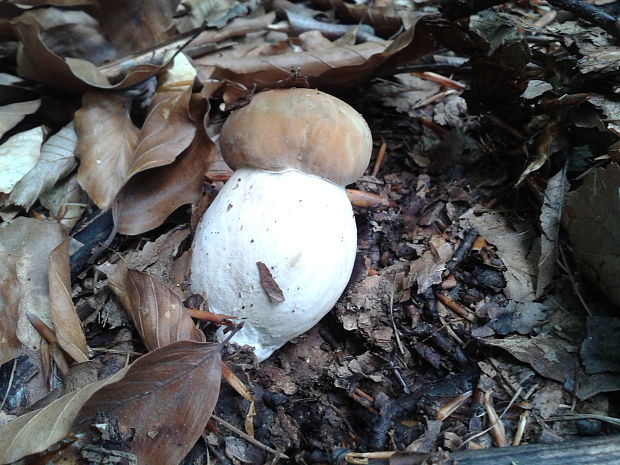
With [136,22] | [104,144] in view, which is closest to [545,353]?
[104,144]

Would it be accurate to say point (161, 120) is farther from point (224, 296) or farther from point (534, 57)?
point (534, 57)

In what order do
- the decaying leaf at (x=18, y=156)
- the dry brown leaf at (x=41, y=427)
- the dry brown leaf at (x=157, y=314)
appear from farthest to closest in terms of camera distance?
the decaying leaf at (x=18, y=156)
the dry brown leaf at (x=157, y=314)
the dry brown leaf at (x=41, y=427)

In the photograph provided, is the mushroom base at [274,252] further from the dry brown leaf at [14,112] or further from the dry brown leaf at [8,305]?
the dry brown leaf at [14,112]

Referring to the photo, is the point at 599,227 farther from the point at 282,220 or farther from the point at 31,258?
the point at 31,258

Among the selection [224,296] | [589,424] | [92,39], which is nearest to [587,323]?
[589,424]

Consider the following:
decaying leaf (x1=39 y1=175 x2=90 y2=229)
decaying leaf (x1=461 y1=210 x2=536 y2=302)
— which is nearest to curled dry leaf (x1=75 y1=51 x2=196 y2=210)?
decaying leaf (x1=39 y1=175 x2=90 y2=229)

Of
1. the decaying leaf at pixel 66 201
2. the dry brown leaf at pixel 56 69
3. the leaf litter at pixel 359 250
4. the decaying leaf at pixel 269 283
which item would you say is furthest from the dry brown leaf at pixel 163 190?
the decaying leaf at pixel 269 283
